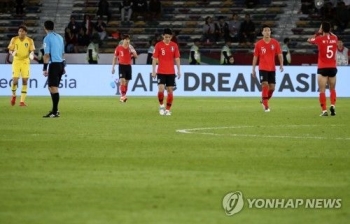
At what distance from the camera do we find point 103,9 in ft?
157

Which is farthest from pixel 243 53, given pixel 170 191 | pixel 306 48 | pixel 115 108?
pixel 170 191

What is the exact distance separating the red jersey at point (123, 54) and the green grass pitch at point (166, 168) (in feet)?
38.0

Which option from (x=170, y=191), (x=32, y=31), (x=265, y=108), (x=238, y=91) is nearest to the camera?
(x=170, y=191)

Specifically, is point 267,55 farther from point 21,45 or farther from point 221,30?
point 221,30

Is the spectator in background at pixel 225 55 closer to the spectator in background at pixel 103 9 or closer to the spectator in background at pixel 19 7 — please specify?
the spectator in background at pixel 103 9

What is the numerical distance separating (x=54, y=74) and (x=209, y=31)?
824 inches

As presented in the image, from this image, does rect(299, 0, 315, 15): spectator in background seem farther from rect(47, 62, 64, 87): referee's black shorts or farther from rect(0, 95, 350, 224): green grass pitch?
rect(47, 62, 64, 87): referee's black shorts

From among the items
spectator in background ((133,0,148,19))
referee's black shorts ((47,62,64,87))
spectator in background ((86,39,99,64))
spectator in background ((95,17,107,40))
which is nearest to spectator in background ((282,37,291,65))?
spectator in background ((133,0,148,19))

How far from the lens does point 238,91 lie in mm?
40438

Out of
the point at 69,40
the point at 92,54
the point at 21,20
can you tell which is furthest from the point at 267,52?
the point at 21,20

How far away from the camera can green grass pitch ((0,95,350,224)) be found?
31.6ft

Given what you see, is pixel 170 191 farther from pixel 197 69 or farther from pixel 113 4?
pixel 113 4

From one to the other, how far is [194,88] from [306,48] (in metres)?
7.09

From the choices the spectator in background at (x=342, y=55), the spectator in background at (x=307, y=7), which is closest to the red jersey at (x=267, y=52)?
the spectator in background at (x=342, y=55)
